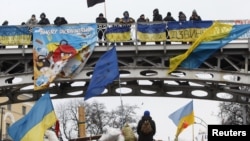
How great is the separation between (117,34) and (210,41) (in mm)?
4174

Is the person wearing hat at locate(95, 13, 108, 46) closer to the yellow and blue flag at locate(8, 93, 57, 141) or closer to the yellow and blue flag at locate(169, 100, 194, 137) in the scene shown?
the yellow and blue flag at locate(169, 100, 194, 137)

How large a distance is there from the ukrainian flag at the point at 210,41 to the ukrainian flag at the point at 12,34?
22.3 ft

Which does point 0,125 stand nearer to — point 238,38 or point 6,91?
point 6,91

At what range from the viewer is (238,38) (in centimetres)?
2934

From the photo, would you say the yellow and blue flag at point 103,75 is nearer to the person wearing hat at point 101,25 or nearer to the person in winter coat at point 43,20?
the person wearing hat at point 101,25

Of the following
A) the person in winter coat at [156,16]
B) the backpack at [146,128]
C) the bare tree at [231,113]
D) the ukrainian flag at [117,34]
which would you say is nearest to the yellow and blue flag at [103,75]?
the ukrainian flag at [117,34]

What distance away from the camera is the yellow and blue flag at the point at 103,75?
22.5 metres

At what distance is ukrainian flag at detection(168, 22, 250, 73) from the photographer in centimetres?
2928

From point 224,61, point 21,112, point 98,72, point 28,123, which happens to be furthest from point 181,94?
point 21,112

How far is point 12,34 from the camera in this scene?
29.3 metres

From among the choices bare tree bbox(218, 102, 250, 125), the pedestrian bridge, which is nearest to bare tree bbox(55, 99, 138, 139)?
bare tree bbox(218, 102, 250, 125)

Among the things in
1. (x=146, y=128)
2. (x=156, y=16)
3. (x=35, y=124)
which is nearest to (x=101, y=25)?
(x=156, y=16)

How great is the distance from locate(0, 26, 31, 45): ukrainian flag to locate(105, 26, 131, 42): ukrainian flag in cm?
366

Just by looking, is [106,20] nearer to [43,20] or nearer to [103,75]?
[43,20]
